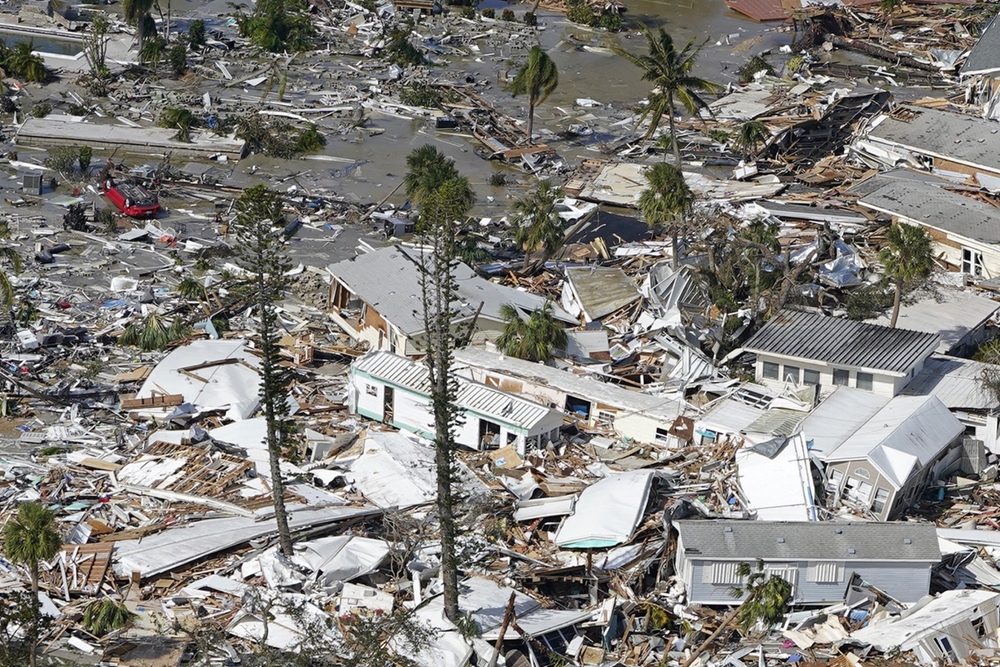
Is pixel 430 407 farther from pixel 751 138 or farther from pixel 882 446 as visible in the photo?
pixel 751 138

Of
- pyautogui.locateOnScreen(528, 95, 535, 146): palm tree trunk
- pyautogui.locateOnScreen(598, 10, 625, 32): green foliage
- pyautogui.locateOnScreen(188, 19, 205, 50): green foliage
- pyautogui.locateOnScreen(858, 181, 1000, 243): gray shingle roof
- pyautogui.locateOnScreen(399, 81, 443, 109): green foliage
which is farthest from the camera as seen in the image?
pyautogui.locateOnScreen(598, 10, 625, 32): green foliage

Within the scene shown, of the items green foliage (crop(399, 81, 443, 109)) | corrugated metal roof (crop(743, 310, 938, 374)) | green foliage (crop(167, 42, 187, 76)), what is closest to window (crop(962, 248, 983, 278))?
corrugated metal roof (crop(743, 310, 938, 374))

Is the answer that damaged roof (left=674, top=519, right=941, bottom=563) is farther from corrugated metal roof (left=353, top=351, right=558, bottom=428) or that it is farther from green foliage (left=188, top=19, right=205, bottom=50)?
green foliage (left=188, top=19, right=205, bottom=50)

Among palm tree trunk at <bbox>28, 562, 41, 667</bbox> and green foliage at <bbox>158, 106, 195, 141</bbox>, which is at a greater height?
palm tree trunk at <bbox>28, 562, 41, 667</bbox>

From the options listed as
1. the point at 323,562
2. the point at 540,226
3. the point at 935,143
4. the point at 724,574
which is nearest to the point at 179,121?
the point at 540,226

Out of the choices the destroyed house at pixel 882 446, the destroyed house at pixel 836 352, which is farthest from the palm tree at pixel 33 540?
the destroyed house at pixel 836 352

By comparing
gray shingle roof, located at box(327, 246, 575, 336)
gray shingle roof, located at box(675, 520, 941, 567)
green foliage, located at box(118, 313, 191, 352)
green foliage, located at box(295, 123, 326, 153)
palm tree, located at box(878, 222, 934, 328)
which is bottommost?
green foliage, located at box(118, 313, 191, 352)

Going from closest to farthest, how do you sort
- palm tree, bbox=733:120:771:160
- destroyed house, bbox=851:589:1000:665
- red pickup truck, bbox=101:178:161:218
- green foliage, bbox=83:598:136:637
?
destroyed house, bbox=851:589:1000:665 < green foliage, bbox=83:598:136:637 < red pickup truck, bbox=101:178:161:218 < palm tree, bbox=733:120:771:160
